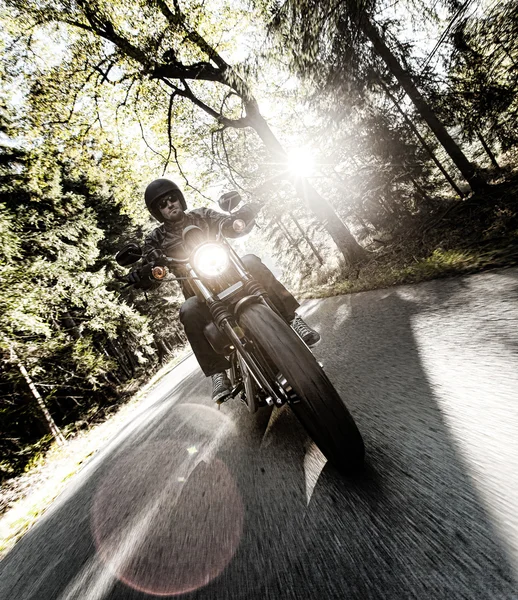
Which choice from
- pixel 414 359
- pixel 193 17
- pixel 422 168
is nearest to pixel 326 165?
pixel 422 168

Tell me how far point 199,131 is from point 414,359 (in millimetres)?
10684

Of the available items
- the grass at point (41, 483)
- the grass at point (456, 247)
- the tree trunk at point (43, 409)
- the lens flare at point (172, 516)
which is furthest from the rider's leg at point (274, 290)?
the tree trunk at point (43, 409)

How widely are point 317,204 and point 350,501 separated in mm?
8736

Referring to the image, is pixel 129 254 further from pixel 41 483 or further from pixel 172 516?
pixel 41 483

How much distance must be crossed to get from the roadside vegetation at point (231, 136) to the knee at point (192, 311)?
10.9ft

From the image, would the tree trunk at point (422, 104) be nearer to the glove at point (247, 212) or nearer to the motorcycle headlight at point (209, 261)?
the glove at point (247, 212)

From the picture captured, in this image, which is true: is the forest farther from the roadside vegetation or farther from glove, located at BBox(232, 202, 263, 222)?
glove, located at BBox(232, 202, 263, 222)

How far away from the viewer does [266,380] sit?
76.4 inches

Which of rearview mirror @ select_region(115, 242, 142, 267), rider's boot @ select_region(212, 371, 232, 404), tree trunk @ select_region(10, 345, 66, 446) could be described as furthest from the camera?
tree trunk @ select_region(10, 345, 66, 446)

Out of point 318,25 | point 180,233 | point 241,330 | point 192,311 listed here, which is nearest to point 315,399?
point 241,330

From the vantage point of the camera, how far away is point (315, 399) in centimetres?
145

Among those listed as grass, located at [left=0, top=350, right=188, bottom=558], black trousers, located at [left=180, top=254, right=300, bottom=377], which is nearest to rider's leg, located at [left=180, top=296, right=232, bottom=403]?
black trousers, located at [left=180, top=254, right=300, bottom=377]

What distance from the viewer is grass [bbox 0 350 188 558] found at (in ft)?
11.5

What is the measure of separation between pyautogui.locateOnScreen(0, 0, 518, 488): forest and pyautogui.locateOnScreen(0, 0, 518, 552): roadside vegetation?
4 cm
